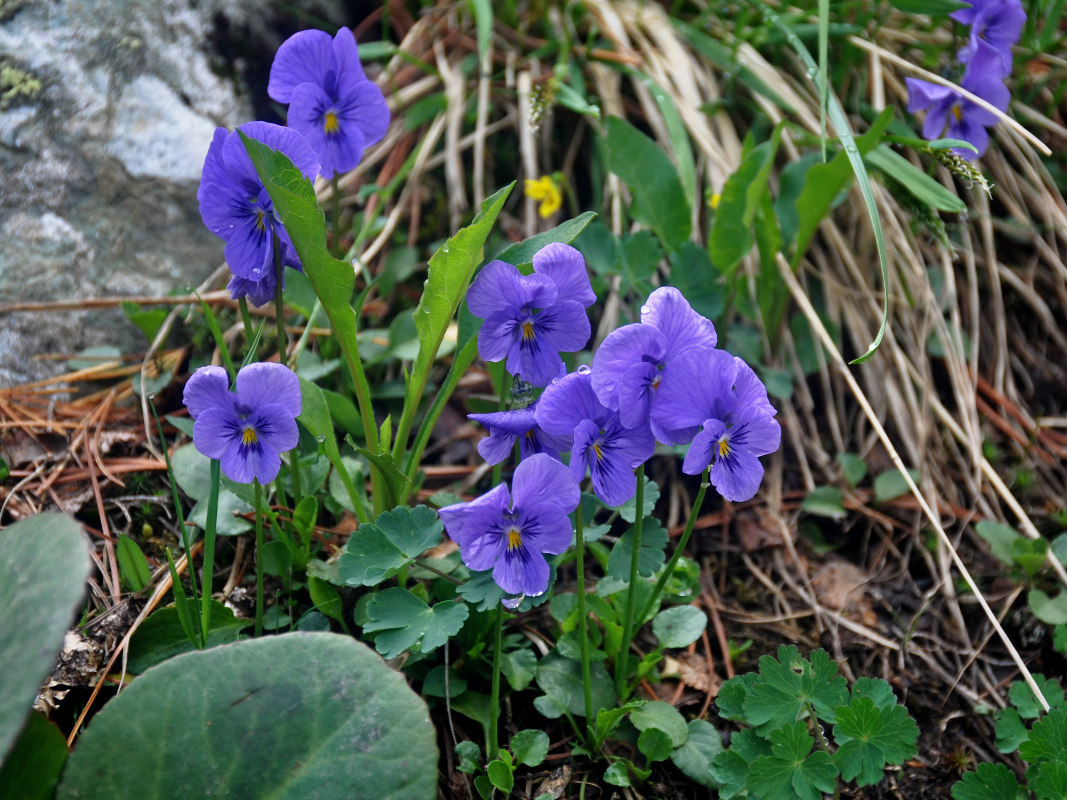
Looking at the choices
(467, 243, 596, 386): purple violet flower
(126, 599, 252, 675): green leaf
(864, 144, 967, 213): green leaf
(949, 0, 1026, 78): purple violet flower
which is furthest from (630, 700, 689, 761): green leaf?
(949, 0, 1026, 78): purple violet flower

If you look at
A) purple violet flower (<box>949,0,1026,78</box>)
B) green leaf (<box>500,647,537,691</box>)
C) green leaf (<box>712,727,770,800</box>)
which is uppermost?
purple violet flower (<box>949,0,1026,78</box>)

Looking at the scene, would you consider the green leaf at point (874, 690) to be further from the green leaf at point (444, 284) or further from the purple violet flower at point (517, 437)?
the green leaf at point (444, 284)

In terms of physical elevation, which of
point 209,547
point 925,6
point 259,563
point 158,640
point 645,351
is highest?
point 925,6

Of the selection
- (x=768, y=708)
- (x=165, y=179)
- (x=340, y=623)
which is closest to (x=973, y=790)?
(x=768, y=708)

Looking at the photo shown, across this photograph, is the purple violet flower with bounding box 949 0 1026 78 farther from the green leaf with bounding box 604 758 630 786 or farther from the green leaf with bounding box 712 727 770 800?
the green leaf with bounding box 604 758 630 786

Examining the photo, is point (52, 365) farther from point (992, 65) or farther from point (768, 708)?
point (992, 65)

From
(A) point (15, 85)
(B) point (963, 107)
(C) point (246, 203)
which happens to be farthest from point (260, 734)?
(B) point (963, 107)

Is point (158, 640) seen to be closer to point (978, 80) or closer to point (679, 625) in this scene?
point (679, 625)
